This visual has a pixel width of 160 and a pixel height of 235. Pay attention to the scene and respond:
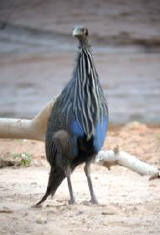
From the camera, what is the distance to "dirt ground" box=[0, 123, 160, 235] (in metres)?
5.77

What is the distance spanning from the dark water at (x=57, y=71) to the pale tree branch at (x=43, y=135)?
374 cm

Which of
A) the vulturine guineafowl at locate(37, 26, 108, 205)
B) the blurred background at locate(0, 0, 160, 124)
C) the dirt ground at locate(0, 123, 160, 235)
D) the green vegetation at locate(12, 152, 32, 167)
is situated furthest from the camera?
the blurred background at locate(0, 0, 160, 124)

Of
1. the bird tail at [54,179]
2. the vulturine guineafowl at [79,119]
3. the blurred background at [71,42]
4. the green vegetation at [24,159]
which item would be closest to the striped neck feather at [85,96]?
the vulturine guineafowl at [79,119]

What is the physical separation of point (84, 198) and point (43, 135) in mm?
1486

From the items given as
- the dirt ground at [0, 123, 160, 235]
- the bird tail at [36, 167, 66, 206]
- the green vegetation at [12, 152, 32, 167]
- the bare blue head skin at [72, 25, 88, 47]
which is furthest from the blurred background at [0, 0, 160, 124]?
the bare blue head skin at [72, 25, 88, 47]

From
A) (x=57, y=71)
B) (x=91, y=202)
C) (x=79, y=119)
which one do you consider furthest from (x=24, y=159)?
(x=57, y=71)

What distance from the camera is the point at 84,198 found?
7105 millimetres

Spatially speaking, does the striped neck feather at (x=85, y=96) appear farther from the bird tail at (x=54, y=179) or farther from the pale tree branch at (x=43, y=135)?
the pale tree branch at (x=43, y=135)

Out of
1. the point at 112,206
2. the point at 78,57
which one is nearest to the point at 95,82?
the point at 78,57

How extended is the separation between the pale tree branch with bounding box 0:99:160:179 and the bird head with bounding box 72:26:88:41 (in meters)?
1.58

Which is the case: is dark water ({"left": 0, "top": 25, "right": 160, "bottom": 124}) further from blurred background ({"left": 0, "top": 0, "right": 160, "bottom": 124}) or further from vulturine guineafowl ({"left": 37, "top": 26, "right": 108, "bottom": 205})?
vulturine guineafowl ({"left": 37, "top": 26, "right": 108, "bottom": 205})

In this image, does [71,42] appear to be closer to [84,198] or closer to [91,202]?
[84,198]

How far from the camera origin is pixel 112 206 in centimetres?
650

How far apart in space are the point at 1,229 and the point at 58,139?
1.17m
